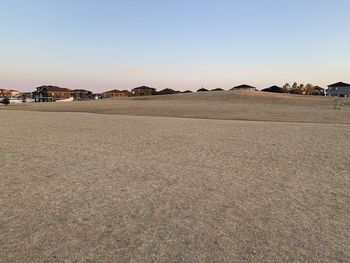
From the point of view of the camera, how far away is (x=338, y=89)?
107250mm

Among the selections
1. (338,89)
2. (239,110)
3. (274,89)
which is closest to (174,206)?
(239,110)

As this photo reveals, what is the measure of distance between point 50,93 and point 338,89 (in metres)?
111

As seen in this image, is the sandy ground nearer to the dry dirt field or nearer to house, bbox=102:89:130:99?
the dry dirt field

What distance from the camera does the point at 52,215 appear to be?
17.3 ft

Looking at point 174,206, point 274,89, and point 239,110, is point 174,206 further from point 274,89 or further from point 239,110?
point 274,89

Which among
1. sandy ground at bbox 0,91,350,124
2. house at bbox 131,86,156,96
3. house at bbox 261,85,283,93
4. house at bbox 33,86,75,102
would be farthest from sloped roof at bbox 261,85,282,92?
house at bbox 33,86,75,102

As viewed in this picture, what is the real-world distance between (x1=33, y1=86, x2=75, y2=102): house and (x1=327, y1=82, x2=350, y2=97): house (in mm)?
105261

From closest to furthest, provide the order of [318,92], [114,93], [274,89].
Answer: [274,89] → [318,92] → [114,93]

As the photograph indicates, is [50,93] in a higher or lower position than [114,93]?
lower

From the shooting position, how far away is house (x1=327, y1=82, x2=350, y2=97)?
104375 mm

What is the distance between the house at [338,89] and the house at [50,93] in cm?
10526

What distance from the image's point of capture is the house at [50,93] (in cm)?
12045

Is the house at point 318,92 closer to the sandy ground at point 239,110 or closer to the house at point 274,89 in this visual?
the house at point 274,89

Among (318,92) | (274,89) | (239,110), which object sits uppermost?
(274,89)
